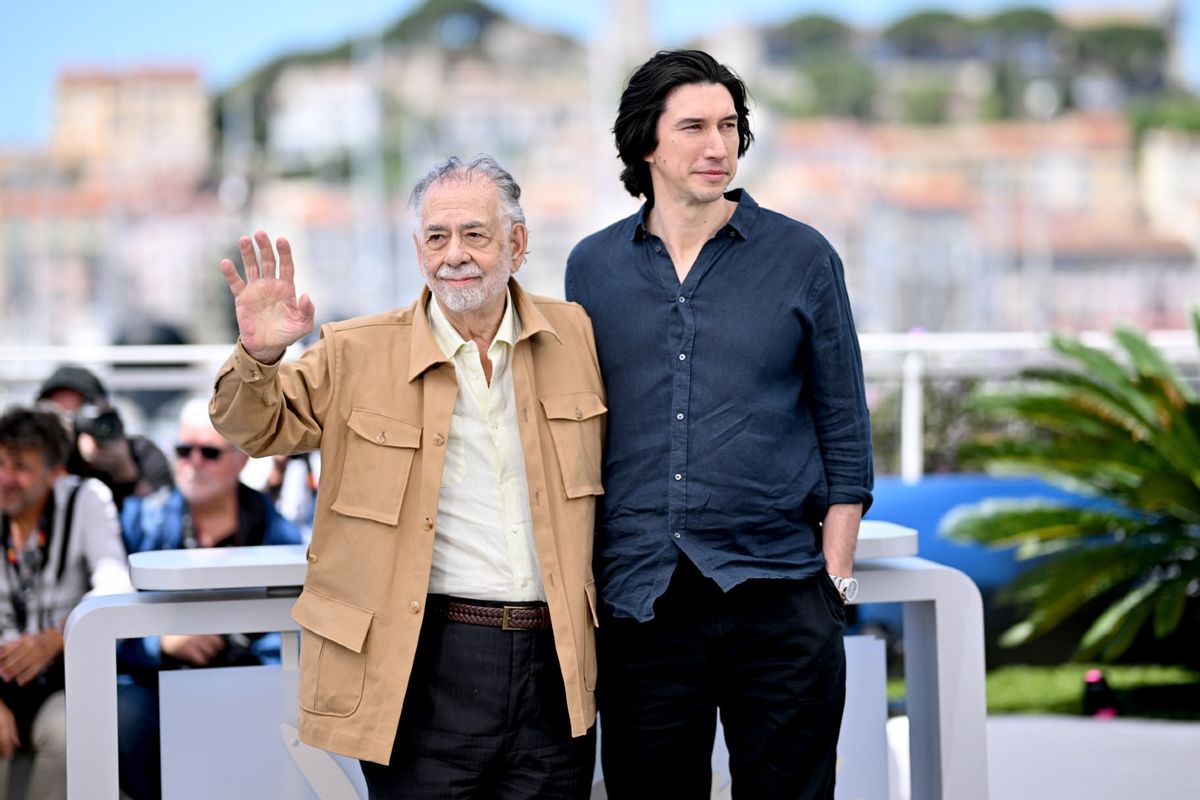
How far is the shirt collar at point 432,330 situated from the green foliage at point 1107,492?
14.5 feet

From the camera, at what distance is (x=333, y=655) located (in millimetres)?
2539

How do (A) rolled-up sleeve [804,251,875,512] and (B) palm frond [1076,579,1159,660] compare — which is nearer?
(A) rolled-up sleeve [804,251,875,512]

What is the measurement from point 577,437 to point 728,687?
0.51 m

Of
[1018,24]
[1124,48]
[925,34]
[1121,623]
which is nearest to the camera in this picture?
A: [1121,623]

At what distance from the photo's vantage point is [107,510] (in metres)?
4.21

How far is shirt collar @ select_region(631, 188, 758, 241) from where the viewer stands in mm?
2742

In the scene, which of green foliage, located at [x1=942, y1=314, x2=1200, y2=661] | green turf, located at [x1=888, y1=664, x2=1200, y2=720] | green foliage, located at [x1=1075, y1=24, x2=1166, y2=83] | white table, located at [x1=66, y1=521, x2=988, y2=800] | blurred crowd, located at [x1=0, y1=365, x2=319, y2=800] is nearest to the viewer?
white table, located at [x1=66, y1=521, x2=988, y2=800]

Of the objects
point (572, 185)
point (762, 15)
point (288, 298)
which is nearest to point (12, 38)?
point (572, 185)

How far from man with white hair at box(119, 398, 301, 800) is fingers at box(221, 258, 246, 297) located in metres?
1.67

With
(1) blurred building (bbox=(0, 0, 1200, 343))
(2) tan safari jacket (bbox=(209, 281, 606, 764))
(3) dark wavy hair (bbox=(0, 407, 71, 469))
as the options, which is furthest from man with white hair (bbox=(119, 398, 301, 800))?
(1) blurred building (bbox=(0, 0, 1200, 343))

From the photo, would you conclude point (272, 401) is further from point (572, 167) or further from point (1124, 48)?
point (1124, 48)

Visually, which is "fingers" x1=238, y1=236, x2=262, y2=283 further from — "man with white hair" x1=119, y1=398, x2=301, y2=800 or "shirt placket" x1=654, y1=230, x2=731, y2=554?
"man with white hair" x1=119, y1=398, x2=301, y2=800

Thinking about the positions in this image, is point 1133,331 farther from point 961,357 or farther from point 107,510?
point 107,510

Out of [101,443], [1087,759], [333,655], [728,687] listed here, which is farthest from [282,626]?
[1087,759]
